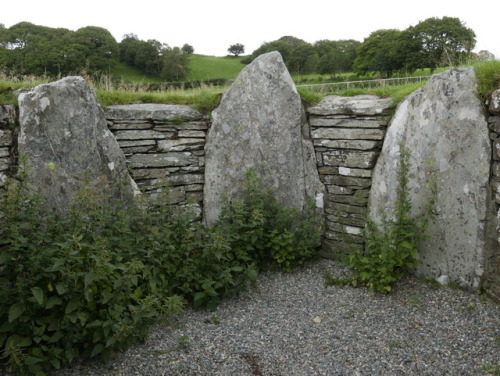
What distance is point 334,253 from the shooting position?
6152 millimetres

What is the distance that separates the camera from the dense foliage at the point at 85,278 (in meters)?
3.22

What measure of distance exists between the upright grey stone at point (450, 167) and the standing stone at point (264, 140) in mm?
1410

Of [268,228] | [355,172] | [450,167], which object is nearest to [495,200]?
[450,167]

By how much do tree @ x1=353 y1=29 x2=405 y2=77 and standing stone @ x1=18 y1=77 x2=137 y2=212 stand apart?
1258 cm

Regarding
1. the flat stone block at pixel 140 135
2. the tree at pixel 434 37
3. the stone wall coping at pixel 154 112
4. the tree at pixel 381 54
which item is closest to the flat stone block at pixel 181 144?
the flat stone block at pixel 140 135

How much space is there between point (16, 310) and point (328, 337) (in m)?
3.00

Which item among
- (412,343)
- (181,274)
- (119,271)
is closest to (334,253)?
(412,343)

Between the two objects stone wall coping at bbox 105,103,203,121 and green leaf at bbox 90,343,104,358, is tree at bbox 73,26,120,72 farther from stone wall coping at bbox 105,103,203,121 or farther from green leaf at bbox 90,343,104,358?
green leaf at bbox 90,343,104,358

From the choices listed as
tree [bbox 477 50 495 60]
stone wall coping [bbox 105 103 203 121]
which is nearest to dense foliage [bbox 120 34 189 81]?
stone wall coping [bbox 105 103 203 121]

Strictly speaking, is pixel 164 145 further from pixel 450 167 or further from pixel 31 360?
pixel 450 167

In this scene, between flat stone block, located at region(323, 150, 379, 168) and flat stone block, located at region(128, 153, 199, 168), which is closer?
flat stone block, located at region(323, 150, 379, 168)

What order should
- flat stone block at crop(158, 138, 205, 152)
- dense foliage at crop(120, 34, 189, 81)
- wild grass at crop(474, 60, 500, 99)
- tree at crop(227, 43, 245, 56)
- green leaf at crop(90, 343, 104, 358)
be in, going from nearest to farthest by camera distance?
1. green leaf at crop(90, 343, 104, 358)
2. wild grass at crop(474, 60, 500, 99)
3. flat stone block at crop(158, 138, 205, 152)
4. dense foliage at crop(120, 34, 189, 81)
5. tree at crop(227, 43, 245, 56)

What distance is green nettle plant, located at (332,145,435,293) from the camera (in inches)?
190

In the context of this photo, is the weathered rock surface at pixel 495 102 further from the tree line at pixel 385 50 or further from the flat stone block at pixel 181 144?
the tree line at pixel 385 50
